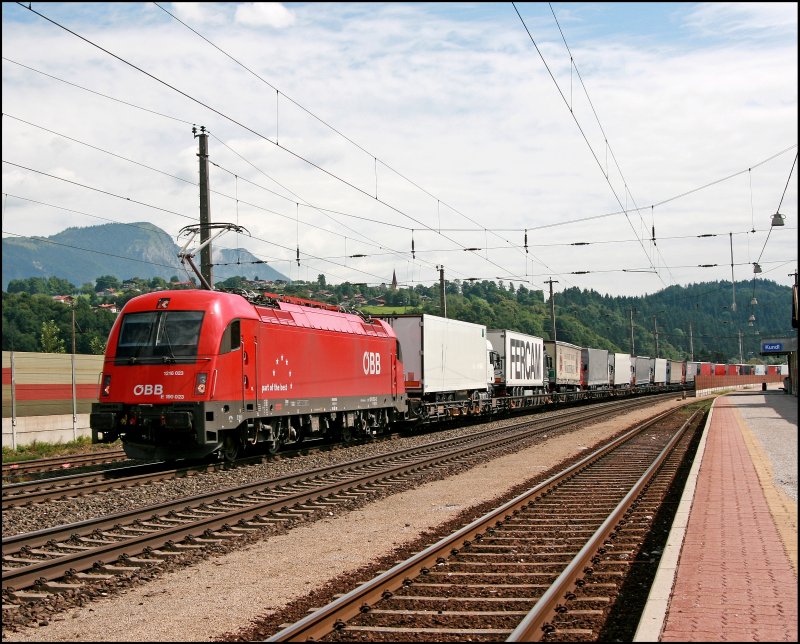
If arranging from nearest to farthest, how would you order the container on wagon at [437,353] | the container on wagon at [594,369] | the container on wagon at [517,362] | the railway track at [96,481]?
the railway track at [96,481] → the container on wagon at [437,353] → the container on wagon at [517,362] → the container on wagon at [594,369]

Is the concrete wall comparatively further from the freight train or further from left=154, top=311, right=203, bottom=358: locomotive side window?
left=154, top=311, right=203, bottom=358: locomotive side window

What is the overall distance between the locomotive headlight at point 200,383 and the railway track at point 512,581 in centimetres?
→ 662

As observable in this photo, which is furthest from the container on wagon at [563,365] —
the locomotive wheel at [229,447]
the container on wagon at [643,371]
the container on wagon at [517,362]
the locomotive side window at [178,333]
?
the locomotive side window at [178,333]

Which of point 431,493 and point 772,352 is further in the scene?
point 772,352

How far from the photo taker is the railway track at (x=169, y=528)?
9.22 metres

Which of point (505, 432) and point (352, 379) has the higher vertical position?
point (352, 379)

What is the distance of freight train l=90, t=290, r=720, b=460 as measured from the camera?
1761 cm

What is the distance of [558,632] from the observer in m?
7.13

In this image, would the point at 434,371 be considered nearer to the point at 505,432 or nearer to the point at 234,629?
the point at 505,432

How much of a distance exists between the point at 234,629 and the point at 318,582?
1.87 m

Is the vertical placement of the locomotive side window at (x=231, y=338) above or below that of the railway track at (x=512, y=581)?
above

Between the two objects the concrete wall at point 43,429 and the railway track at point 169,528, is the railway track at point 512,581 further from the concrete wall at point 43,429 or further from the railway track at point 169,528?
the concrete wall at point 43,429

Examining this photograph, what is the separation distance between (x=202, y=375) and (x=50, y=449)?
1093 centimetres

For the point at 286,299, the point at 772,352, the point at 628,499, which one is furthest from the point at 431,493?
the point at 772,352
